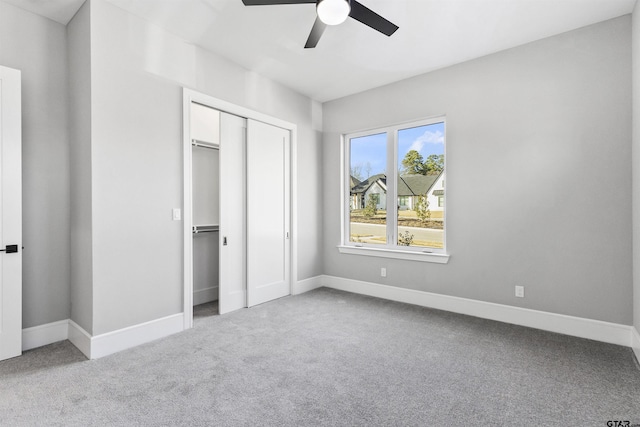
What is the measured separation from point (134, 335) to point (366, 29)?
3447 millimetres

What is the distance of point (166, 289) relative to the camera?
3062 millimetres

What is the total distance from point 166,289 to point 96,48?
7.02 feet

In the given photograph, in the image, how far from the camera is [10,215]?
100 inches

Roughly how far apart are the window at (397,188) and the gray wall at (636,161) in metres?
1.66

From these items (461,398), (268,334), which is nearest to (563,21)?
(461,398)

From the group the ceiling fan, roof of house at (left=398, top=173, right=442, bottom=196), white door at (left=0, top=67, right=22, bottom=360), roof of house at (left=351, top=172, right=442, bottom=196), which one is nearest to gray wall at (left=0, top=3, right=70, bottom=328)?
white door at (left=0, top=67, right=22, bottom=360)

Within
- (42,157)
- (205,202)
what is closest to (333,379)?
(205,202)

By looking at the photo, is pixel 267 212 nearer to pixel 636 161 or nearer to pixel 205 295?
pixel 205 295

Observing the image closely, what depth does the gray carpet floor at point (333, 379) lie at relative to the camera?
185 centimetres

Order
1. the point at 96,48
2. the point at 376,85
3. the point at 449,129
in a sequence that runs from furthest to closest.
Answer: the point at 376,85 < the point at 449,129 < the point at 96,48

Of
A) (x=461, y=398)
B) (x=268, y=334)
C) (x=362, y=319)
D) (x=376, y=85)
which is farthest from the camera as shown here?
(x=376, y=85)

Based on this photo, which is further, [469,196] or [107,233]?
[469,196]

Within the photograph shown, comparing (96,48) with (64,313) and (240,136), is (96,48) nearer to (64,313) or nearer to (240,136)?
(240,136)

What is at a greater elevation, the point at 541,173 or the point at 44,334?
the point at 541,173
